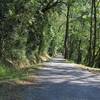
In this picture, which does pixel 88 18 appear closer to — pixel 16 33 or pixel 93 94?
pixel 16 33

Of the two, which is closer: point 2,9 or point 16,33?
point 2,9

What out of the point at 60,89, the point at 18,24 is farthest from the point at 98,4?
the point at 60,89

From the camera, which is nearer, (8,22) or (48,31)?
(8,22)

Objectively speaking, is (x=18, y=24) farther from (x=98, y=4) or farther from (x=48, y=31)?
(x=98, y=4)

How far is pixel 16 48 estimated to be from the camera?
30141mm

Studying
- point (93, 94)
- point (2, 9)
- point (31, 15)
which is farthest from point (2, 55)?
point (93, 94)

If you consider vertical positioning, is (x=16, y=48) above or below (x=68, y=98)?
above

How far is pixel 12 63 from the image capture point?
91.0 ft

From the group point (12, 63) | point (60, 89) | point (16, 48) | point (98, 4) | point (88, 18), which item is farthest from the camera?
point (88, 18)

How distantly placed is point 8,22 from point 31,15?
5822mm

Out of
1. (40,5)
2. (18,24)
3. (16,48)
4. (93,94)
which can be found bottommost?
(93,94)

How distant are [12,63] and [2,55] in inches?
60.6

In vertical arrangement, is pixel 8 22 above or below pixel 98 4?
below

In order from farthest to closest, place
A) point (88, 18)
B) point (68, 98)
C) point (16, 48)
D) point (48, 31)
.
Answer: point (88, 18)
point (48, 31)
point (16, 48)
point (68, 98)
